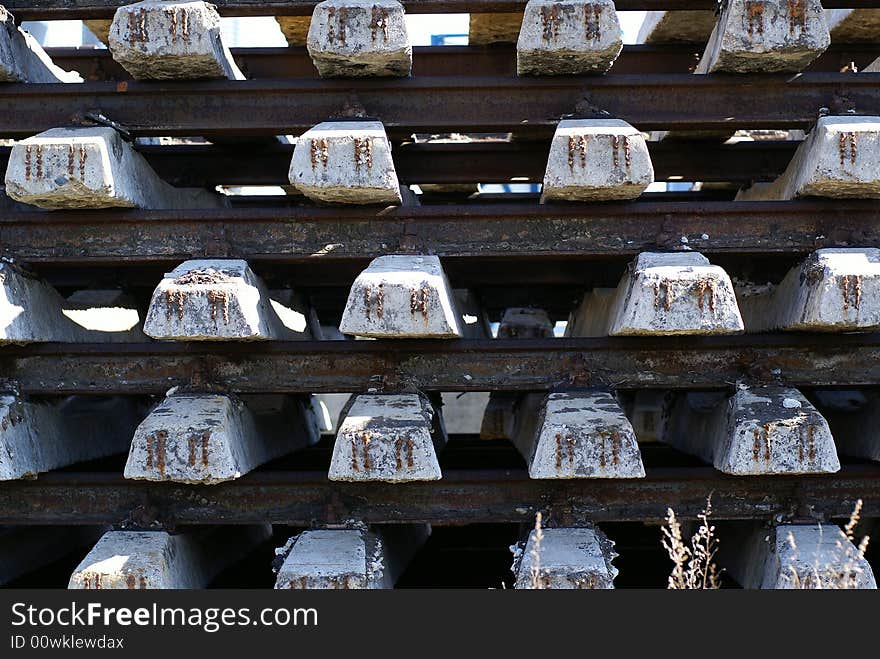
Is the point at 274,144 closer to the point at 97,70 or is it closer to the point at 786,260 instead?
the point at 97,70

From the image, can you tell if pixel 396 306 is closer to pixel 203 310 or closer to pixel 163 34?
pixel 203 310

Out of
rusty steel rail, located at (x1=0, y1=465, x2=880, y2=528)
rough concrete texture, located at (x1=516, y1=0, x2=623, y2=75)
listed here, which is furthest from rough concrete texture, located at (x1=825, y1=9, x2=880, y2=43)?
rusty steel rail, located at (x1=0, y1=465, x2=880, y2=528)

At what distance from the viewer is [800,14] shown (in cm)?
313

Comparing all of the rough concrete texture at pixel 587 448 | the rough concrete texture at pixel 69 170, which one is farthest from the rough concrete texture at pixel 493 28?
the rough concrete texture at pixel 587 448

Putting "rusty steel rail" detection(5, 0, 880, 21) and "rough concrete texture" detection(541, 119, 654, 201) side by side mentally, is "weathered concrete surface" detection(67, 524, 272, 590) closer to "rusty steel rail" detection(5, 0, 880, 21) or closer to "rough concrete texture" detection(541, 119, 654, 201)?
"rough concrete texture" detection(541, 119, 654, 201)

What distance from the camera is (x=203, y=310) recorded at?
3008 mm

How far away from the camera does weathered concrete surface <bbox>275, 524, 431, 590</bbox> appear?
9.71 feet

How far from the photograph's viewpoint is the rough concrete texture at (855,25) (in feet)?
12.8

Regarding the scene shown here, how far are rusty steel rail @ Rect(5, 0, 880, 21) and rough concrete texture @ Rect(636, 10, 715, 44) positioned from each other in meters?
0.44

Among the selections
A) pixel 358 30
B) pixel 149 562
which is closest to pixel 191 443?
pixel 149 562

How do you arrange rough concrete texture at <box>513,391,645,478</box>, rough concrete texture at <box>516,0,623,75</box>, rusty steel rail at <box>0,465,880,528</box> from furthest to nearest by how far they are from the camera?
rusty steel rail at <box>0,465,880,528</box>
rough concrete texture at <box>516,0,623,75</box>
rough concrete texture at <box>513,391,645,478</box>

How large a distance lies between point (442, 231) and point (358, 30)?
779 mm

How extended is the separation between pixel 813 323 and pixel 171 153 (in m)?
2.81

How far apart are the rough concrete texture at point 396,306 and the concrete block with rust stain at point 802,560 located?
1.37 m
